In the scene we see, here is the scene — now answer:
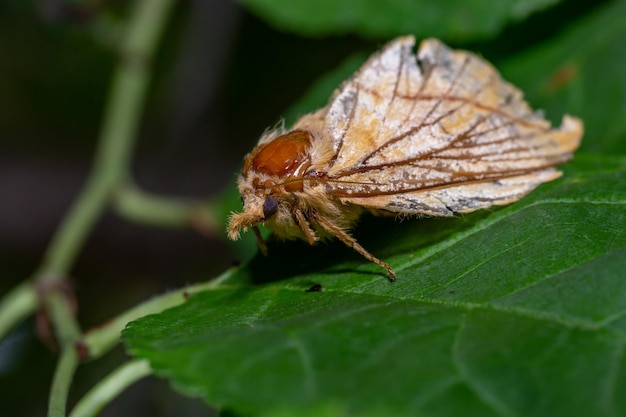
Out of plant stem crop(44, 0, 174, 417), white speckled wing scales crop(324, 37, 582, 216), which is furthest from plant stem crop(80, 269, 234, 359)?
plant stem crop(44, 0, 174, 417)

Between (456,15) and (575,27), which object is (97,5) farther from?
(575,27)

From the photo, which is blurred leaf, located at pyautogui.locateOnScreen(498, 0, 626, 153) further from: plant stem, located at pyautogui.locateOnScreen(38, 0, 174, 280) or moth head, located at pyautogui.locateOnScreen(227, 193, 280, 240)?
plant stem, located at pyautogui.locateOnScreen(38, 0, 174, 280)

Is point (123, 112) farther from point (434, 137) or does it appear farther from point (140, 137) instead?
point (140, 137)

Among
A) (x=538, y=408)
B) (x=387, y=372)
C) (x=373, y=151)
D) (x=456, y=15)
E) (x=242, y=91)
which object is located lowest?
(x=538, y=408)

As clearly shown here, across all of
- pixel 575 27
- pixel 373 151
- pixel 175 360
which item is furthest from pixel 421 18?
pixel 175 360

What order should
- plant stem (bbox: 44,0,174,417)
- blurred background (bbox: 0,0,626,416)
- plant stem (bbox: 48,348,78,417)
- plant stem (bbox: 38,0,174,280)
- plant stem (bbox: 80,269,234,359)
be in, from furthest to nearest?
1. blurred background (bbox: 0,0,626,416)
2. plant stem (bbox: 38,0,174,280)
3. plant stem (bbox: 44,0,174,417)
4. plant stem (bbox: 80,269,234,359)
5. plant stem (bbox: 48,348,78,417)

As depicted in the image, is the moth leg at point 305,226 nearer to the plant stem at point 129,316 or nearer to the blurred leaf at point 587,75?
the plant stem at point 129,316

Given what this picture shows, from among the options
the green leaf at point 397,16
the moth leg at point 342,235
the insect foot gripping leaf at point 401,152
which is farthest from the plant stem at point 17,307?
the green leaf at point 397,16
